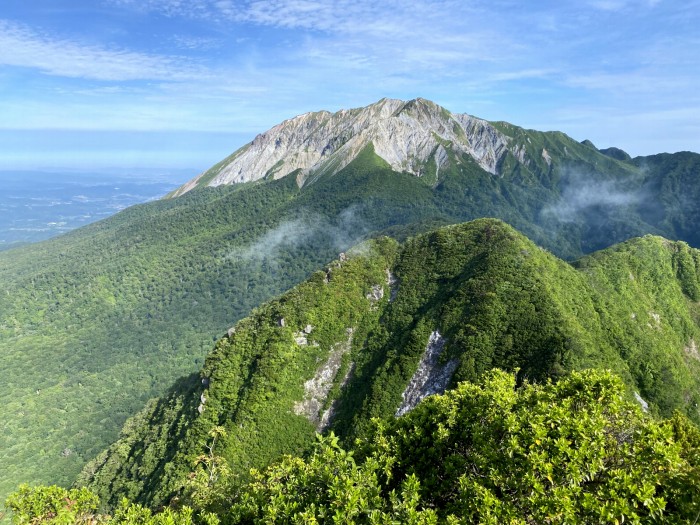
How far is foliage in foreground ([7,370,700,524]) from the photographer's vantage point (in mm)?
20375

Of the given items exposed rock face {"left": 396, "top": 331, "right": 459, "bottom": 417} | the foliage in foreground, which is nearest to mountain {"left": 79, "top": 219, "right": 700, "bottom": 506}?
exposed rock face {"left": 396, "top": 331, "right": 459, "bottom": 417}

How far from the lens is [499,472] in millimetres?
24484

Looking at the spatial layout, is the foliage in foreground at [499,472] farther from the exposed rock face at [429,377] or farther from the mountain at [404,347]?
the exposed rock face at [429,377]

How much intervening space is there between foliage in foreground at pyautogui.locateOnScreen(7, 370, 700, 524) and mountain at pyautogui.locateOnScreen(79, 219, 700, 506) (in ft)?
189

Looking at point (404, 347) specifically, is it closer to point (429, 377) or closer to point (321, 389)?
point (429, 377)

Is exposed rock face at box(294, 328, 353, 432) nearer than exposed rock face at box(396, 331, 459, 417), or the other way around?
exposed rock face at box(396, 331, 459, 417)

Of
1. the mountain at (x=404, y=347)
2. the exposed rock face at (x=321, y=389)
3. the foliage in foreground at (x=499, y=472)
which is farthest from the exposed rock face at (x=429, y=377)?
the foliage in foreground at (x=499, y=472)

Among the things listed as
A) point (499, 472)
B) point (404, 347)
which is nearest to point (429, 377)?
point (404, 347)

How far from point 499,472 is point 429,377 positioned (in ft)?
249

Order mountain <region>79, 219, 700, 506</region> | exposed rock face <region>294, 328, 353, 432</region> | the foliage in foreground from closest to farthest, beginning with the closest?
the foliage in foreground
mountain <region>79, 219, 700, 506</region>
exposed rock face <region>294, 328, 353, 432</region>

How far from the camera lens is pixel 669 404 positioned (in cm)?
9612

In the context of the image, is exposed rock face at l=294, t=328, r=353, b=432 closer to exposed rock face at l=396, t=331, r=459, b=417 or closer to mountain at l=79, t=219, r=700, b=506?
mountain at l=79, t=219, r=700, b=506

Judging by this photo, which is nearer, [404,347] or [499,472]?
[499,472]

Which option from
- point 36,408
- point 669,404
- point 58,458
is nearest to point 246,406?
point 669,404
